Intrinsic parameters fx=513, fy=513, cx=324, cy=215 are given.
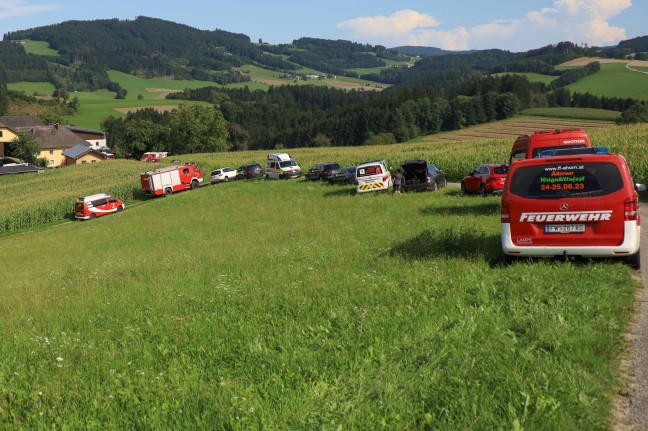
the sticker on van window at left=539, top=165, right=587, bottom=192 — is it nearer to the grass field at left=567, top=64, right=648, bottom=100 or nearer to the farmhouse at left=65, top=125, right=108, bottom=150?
the grass field at left=567, top=64, right=648, bottom=100

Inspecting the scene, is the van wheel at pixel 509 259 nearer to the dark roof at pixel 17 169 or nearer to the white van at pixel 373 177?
the white van at pixel 373 177

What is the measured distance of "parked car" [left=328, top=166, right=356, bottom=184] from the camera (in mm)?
37281

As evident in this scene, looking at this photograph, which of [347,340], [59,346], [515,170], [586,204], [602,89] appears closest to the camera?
[347,340]

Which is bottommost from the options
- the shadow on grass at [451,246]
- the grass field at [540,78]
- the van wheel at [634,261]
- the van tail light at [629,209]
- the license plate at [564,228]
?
the shadow on grass at [451,246]

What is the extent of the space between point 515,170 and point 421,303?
3.52m

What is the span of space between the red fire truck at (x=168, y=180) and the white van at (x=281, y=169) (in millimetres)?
8004

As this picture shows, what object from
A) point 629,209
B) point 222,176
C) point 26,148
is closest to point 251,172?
point 222,176

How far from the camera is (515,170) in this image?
920 cm

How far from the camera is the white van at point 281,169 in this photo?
153ft

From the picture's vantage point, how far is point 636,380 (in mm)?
4789

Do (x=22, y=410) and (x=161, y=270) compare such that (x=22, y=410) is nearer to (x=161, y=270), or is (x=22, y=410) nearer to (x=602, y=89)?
(x=161, y=270)

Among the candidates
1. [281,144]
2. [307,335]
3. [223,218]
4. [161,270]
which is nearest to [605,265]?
[307,335]

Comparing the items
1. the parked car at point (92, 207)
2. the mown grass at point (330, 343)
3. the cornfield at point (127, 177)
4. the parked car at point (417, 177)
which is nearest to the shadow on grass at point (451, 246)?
the mown grass at point (330, 343)

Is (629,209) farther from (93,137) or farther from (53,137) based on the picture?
(93,137)
